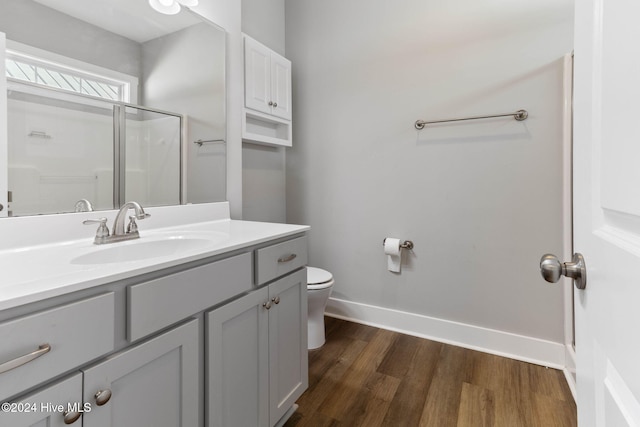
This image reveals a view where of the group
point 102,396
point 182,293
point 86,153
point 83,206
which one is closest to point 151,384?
point 102,396

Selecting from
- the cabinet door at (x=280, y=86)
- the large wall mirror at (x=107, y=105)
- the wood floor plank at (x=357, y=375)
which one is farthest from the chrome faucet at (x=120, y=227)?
the cabinet door at (x=280, y=86)

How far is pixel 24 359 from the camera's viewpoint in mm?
556

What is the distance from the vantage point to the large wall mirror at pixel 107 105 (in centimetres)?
102

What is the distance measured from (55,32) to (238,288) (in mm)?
1118

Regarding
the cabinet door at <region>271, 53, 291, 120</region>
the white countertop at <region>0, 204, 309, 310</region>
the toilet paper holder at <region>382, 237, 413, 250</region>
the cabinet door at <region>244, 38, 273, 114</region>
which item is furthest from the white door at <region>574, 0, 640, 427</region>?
the cabinet door at <region>271, 53, 291, 120</region>

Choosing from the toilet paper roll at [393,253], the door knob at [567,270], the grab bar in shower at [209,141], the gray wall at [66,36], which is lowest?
the toilet paper roll at [393,253]

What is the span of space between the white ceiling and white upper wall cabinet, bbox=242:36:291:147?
1.55ft

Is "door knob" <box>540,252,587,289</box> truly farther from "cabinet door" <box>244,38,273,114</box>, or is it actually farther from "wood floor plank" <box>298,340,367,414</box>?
"cabinet door" <box>244,38,273,114</box>

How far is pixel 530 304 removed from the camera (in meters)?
1.81

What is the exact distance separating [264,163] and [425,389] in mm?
1776

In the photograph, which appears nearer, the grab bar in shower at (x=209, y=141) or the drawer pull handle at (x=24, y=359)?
the drawer pull handle at (x=24, y=359)

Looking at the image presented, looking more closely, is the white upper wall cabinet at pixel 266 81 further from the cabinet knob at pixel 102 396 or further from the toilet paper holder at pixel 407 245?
the cabinet knob at pixel 102 396

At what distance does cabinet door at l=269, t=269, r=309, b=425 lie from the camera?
120 cm

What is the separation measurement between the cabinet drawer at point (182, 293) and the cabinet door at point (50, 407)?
14 centimetres
